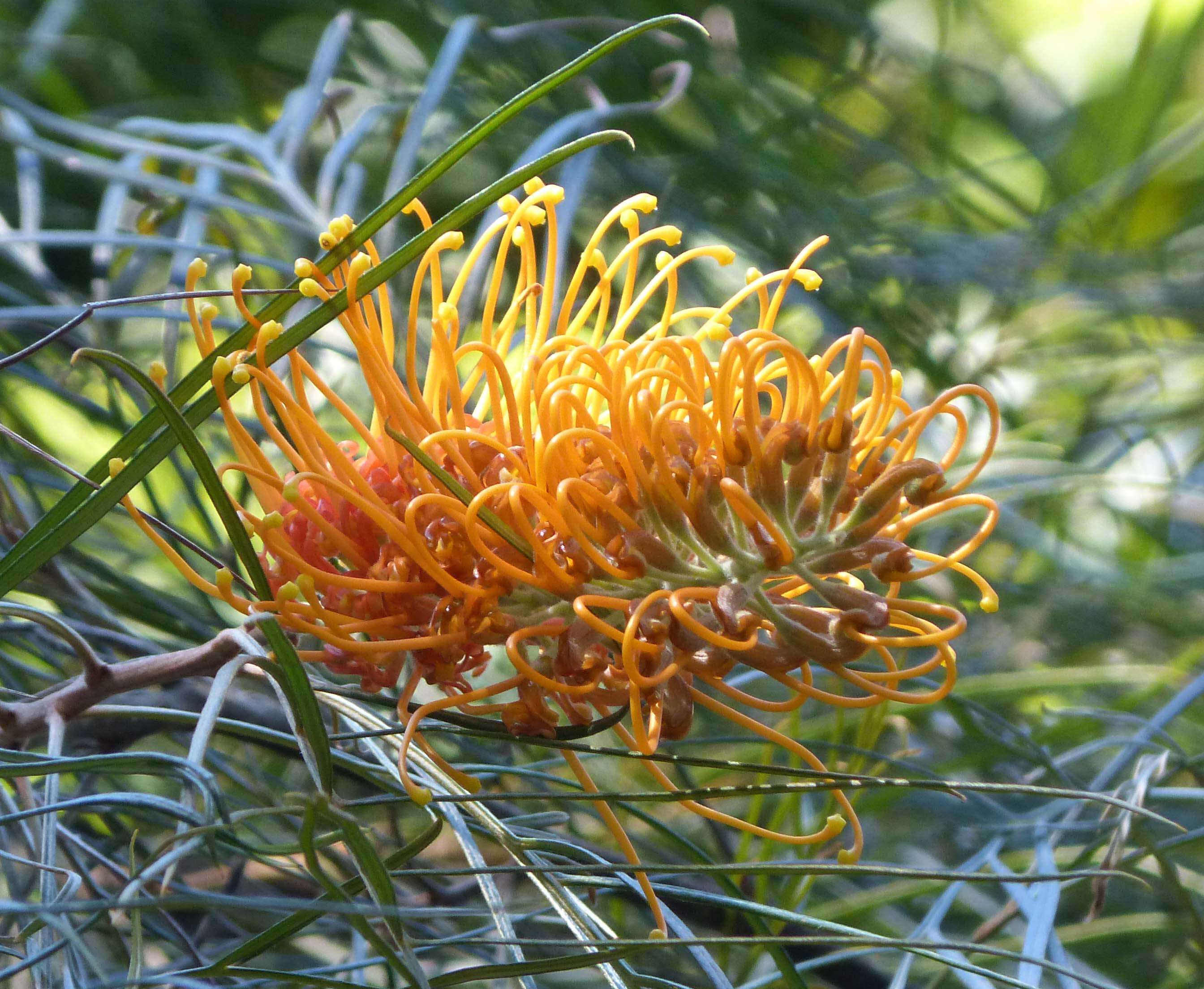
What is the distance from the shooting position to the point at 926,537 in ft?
4.50

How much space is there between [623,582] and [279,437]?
0.16m

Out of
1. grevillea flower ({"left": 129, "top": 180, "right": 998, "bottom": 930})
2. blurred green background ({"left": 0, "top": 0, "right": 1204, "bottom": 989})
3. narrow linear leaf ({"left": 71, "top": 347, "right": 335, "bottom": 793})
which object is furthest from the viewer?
blurred green background ({"left": 0, "top": 0, "right": 1204, "bottom": 989})

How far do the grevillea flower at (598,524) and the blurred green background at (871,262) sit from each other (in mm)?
246

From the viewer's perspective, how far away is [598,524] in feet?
1.55

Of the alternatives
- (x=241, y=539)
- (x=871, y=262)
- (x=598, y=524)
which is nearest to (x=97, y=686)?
(x=241, y=539)

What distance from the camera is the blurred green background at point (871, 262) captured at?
2.77ft

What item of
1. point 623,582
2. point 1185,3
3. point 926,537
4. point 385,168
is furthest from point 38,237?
point 1185,3

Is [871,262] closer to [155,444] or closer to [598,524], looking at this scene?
[598,524]

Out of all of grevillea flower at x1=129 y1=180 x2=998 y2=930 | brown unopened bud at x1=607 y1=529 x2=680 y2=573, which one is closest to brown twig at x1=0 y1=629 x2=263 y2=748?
grevillea flower at x1=129 y1=180 x2=998 y2=930

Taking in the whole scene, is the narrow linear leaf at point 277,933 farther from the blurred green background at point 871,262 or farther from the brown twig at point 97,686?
the blurred green background at point 871,262

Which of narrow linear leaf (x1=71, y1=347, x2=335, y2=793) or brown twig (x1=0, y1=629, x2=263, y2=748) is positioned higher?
narrow linear leaf (x1=71, y1=347, x2=335, y2=793)

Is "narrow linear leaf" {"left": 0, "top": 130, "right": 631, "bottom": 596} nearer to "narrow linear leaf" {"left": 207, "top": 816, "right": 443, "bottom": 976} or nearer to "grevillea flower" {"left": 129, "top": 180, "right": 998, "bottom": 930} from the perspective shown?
"grevillea flower" {"left": 129, "top": 180, "right": 998, "bottom": 930}

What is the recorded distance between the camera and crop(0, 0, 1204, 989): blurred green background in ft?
2.77

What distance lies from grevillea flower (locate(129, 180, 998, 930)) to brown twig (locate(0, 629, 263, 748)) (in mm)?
35
